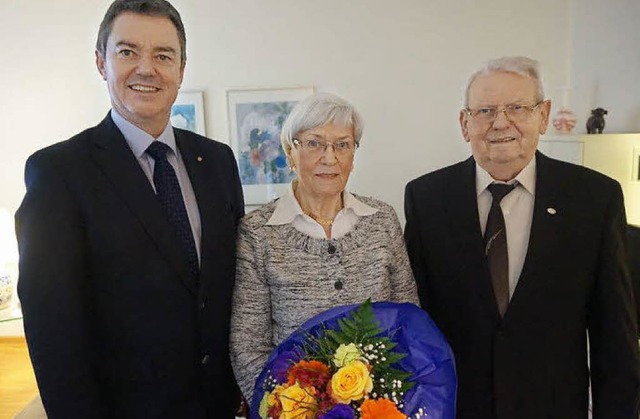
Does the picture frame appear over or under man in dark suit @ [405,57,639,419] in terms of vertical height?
over

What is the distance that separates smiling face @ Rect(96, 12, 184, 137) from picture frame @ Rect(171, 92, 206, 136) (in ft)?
9.49

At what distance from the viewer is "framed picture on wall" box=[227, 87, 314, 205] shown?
13.8 feet

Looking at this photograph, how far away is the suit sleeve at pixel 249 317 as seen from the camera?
1391 mm

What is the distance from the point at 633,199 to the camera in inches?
133

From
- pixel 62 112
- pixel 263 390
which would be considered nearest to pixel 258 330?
pixel 263 390

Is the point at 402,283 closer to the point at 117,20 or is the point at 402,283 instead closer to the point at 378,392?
the point at 378,392

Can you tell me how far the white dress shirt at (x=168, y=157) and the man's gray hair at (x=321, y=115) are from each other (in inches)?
13.5

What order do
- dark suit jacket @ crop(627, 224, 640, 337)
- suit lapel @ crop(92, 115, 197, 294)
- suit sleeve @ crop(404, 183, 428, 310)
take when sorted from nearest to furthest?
suit lapel @ crop(92, 115, 197, 294), suit sleeve @ crop(404, 183, 428, 310), dark suit jacket @ crop(627, 224, 640, 337)

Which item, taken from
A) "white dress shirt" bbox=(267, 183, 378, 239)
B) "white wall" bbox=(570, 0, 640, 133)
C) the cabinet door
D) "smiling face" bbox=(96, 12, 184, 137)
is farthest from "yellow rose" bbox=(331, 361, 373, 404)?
"white wall" bbox=(570, 0, 640, 133)

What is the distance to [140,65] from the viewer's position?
53.6 inches

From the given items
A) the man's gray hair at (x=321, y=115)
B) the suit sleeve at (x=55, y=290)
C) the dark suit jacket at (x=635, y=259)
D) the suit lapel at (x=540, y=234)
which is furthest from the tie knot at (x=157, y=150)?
the dark suit jacket at (x=635, y=259)

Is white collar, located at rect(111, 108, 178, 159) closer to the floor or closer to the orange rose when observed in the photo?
the orange rose

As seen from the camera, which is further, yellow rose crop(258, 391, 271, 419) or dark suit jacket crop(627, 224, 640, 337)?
dark suit jacket crop(627, 224, 640, 337)

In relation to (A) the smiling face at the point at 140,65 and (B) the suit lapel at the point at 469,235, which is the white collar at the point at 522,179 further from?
Answer: (A) the smiling face at the point at 140,65
